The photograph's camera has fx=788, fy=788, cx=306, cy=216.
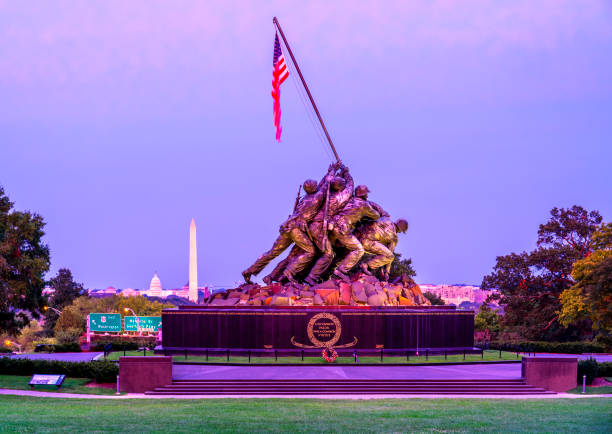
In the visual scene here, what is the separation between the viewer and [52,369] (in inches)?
1184

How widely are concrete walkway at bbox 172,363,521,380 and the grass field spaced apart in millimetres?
3637

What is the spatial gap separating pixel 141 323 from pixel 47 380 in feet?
77.1

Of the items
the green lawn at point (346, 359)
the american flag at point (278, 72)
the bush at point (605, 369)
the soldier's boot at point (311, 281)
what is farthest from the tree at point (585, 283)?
the american flag at point (278, 72)

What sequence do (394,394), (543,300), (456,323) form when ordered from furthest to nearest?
(543,300), (456,323), (394,394)

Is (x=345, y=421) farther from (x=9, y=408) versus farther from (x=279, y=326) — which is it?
(x=279, y=326)

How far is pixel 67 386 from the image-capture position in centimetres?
2844

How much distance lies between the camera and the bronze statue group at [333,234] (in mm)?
38375

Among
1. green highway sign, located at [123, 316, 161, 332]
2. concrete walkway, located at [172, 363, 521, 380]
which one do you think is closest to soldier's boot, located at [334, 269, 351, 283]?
concrete walkway, located at [172, 363, 521, 380]

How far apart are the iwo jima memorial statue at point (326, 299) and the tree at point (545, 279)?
17.2 m

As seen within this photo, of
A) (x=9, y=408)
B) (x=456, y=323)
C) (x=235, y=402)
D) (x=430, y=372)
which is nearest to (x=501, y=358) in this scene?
(x=456, y=323)

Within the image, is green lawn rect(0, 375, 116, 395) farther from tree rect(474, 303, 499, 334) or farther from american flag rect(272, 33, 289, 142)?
tree rect(474, 303, 499, 334)

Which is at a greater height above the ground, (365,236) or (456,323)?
(365,236)

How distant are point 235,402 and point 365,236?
17316mm

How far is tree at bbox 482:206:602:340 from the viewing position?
53.5m
